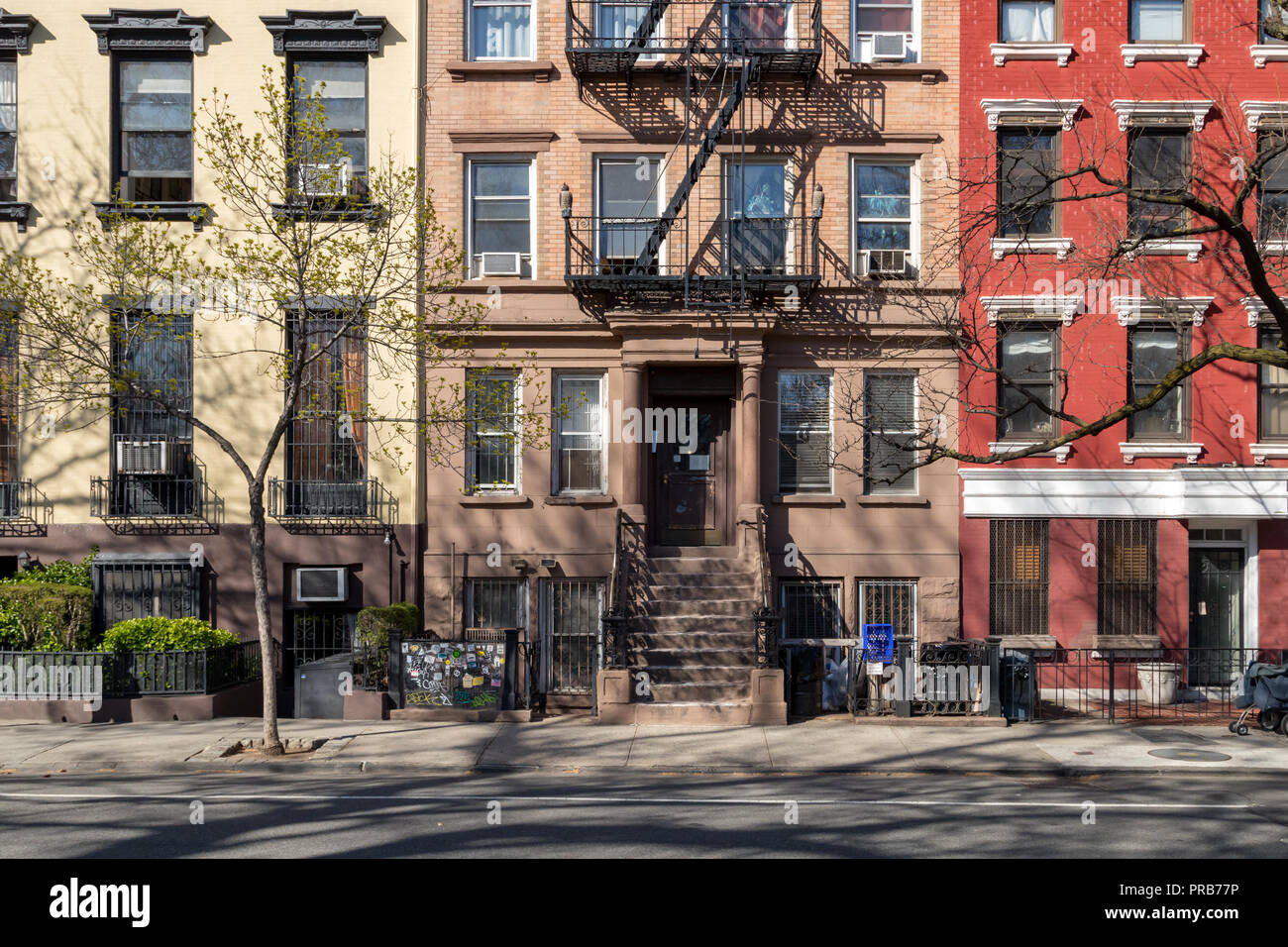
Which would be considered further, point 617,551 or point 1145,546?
point 1145,546

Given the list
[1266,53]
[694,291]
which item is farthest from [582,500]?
[1266,53]

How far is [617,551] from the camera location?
17.7m

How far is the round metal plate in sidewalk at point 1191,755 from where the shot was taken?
13414mm

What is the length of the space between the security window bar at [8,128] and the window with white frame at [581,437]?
394 inches

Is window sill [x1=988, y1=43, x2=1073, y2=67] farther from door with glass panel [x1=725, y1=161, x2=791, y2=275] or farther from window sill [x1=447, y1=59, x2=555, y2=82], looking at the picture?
window sill [x1=447, y1=59, x2=555, y2=82]

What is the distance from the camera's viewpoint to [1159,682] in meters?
17.9

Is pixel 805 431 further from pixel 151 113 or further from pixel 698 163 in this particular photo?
pixel 151 113

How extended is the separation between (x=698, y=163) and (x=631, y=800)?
434 inches

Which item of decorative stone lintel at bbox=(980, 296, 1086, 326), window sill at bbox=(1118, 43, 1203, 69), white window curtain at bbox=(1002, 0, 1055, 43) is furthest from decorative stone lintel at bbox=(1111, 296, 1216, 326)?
white window curtain at bbox=(1002, 0, 1055, 43)

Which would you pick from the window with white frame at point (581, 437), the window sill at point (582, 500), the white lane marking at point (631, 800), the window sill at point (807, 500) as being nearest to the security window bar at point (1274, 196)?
the window sill at point (807, 500)

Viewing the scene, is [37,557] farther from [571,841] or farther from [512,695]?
[571,841]

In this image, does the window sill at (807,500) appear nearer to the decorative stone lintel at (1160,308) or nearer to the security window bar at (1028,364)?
the security window bar at (1028,364)

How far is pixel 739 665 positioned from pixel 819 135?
9.31 m

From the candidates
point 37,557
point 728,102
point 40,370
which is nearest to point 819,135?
point 728,102
